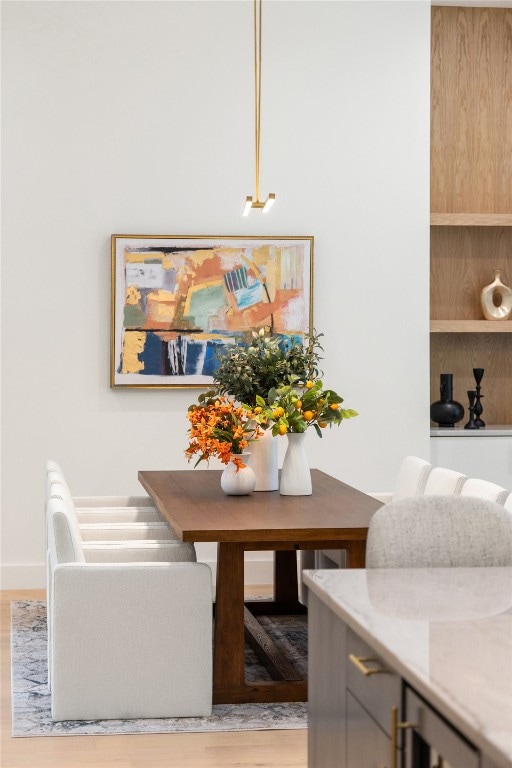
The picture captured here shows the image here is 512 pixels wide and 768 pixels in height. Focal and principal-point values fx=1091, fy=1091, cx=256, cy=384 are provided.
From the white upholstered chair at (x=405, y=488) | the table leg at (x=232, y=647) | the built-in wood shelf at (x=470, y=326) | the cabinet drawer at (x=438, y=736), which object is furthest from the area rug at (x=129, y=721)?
the built-in wood shelf at (x=470, y=326)

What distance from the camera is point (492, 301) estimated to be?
628cm

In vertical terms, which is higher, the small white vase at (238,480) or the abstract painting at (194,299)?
the abstract painting at (194,299)

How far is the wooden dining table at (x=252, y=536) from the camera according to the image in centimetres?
345

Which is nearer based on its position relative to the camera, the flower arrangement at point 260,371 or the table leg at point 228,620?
the table leg at point 228,620

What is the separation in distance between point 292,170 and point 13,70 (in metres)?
1.52

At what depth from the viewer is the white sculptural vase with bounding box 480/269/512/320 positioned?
6.24 meters

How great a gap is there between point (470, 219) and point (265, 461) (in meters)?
2.45

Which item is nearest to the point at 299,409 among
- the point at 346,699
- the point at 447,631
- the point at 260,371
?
the point at 260,371

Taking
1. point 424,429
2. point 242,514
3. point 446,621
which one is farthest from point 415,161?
point 446,621

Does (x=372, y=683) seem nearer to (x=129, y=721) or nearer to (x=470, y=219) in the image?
(x=129, y=721)

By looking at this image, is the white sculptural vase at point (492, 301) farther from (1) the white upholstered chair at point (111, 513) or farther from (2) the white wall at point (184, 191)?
(1) the white upholstered chair at point (111, 513)

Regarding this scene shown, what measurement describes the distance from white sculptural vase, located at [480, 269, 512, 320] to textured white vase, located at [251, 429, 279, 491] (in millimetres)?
2381

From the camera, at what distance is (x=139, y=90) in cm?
566

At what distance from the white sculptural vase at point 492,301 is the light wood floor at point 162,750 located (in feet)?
11.1
